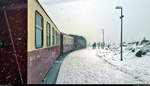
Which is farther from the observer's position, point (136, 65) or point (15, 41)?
point (136, 65)

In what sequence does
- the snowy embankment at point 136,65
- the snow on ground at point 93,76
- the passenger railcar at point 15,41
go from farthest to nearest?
the snowy embankment at point 136,65 < the snow on ground at point 93,76 < the passenger railcar at point 15,41

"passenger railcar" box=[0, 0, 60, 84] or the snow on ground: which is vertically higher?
"passenger railcar" box=[0, 0, 60, 84]

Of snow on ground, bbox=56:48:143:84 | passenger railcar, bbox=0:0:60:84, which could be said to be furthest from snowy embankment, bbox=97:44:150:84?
passenger railcar, bbox=0:0:60:84

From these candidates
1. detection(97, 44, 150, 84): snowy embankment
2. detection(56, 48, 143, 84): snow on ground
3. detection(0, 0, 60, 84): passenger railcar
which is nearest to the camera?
detection(0, 0, 60, 84): passenger railcar

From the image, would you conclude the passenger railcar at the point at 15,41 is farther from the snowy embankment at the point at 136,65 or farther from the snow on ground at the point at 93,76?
the snowy embankment at the point at 136,65

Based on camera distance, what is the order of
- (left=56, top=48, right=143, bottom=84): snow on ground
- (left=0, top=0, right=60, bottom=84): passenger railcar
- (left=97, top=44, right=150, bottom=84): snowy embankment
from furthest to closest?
(left=97, top=44, right=150, bottom=84): snowy embankment < (left=56, top=48, right=143, bottom=84): snow on ground < (left=0, top=0, right=60, bottom=84): passenger railcar

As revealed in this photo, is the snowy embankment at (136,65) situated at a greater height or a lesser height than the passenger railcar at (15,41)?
lesser

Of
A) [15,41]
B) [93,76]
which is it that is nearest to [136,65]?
[93,76]

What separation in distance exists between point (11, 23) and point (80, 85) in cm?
354

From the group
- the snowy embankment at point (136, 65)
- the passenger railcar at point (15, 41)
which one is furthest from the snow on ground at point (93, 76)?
the passenger railcar at point (15, 41)

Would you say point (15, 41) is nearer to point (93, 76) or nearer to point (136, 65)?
point (93, 76)

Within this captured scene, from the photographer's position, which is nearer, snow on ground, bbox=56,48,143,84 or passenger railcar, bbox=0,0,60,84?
passenger railcar, bbox=0,0,60,84

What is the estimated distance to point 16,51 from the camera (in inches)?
124

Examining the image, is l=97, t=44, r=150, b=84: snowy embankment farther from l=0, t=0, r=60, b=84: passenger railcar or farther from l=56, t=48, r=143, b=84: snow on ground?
l=0, t=0, r=60, b=84: passenger railcar
